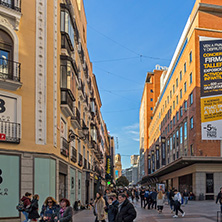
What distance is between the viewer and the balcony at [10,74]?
630 inches

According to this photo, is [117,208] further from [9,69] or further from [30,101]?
[9,69]

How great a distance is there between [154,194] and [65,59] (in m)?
12.6

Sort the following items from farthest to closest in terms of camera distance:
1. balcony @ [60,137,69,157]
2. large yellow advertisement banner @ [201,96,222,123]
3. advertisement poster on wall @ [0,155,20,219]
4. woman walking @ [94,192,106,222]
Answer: large yellow advertisement banner @ [201,96,222,123], balcony @ [60,137,69,157], advertisement poster on wall @ [0,155,20,219], woman walking @ [94,192,106,222]

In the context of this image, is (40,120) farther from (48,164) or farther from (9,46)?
(9,46)

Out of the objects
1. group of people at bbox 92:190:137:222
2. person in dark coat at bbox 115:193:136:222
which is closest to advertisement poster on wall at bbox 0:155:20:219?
group of people at bbox 92:190:137:222

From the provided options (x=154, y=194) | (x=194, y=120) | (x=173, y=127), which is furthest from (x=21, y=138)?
(x=173, y=127)

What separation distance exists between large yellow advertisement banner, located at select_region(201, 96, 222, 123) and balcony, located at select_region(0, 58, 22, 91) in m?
26.4

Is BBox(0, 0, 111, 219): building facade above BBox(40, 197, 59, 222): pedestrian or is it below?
above

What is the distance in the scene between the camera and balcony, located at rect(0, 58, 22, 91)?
1600 cm

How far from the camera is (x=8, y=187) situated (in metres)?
15.6

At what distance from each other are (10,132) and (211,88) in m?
28.4

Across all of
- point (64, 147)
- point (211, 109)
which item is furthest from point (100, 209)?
point (211, 109)

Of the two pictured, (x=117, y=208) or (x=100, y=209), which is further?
(x=100, y=209)

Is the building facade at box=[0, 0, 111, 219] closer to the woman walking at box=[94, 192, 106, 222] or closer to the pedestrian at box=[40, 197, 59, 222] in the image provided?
the woman walking at box=[94, 192, 106, 222]
